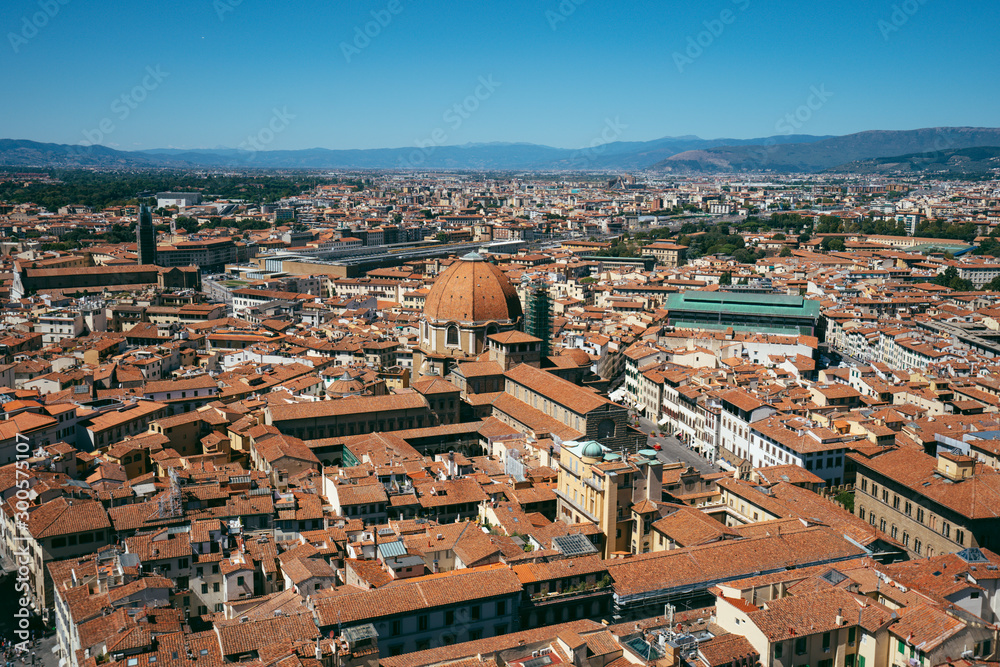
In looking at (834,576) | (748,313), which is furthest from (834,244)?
(834,576)

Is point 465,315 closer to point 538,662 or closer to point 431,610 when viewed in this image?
point 431,610

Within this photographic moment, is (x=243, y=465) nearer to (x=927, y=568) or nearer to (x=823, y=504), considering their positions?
(x=823, y=504)

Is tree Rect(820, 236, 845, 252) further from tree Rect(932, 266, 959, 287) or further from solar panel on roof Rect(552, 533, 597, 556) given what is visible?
solar panel on roof Rect(552, 533, 597, 556)

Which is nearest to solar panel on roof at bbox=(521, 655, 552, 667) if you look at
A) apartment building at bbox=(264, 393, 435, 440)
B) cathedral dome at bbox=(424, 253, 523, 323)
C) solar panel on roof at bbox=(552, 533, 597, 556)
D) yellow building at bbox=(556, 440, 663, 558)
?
solar panel on roof at bbox=(552, 533, 597, 556)

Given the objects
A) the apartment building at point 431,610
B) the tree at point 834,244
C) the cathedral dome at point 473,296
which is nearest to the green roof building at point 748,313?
the cathedral dome at point 473,296

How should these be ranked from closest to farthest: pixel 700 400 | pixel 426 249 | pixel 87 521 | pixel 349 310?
pixel 87 521, pixel 700 400, pixel 349 310, pixel 426 249

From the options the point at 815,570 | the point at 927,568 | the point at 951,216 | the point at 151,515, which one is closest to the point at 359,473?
the point at 151,515

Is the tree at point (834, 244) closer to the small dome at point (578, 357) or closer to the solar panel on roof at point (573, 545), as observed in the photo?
the small dome at point (578, 357)
